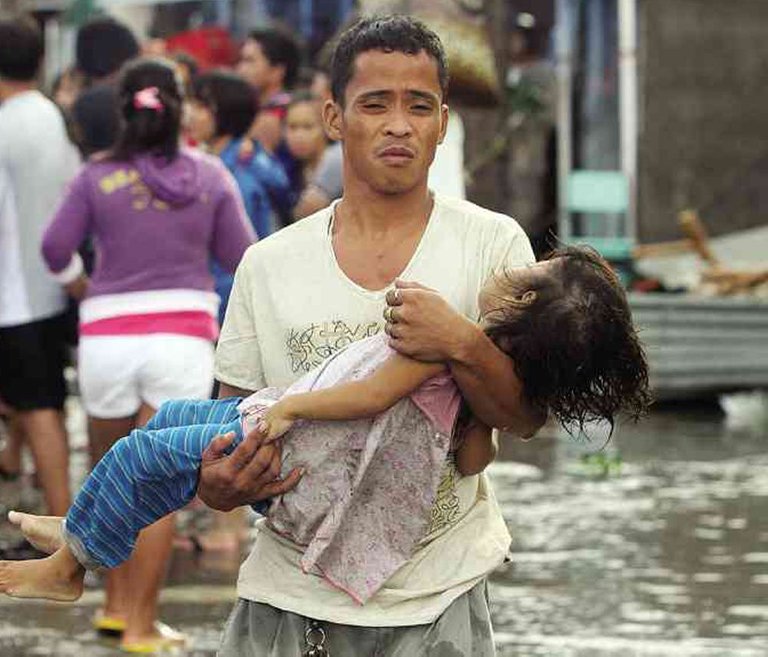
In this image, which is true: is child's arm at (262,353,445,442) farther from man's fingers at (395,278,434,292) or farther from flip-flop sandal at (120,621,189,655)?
flip-flop sandal at (120,621,189,655)

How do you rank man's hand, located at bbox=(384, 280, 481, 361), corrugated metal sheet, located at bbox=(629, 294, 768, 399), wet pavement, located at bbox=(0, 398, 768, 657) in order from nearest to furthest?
1. man's hand, located at bbox=(384, 280, 481, 361)
2. wet pavement, located at bbox=(0, 398, 768, 657)
3. corrugated metal sheet, located at bbox=(629, 294, 768, 399)

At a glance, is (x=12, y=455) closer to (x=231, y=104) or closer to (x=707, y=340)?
(x=231, y=104)

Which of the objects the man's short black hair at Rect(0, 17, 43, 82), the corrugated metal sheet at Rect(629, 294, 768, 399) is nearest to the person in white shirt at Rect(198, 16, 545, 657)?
the man's short black hair at Rect(0, 17, 43, 82)

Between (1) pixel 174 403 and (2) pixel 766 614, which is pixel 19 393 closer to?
(2) pixel 766 614

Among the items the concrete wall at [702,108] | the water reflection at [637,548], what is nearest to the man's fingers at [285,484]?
the water reflection at [637,548]

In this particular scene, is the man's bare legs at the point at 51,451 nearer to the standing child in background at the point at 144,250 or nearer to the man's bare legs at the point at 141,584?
the standing child in background at the point at 144,250

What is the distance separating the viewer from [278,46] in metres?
12.5

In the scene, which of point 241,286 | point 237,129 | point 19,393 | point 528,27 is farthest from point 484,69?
point 528,27

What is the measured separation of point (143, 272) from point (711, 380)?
7.57 metres

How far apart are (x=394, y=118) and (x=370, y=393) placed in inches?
22.8

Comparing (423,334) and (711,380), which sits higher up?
(423,334)

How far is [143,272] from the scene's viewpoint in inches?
311

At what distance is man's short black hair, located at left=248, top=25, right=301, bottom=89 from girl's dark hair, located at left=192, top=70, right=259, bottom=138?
86.7 inches

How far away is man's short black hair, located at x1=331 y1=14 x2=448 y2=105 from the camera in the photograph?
179 inches
